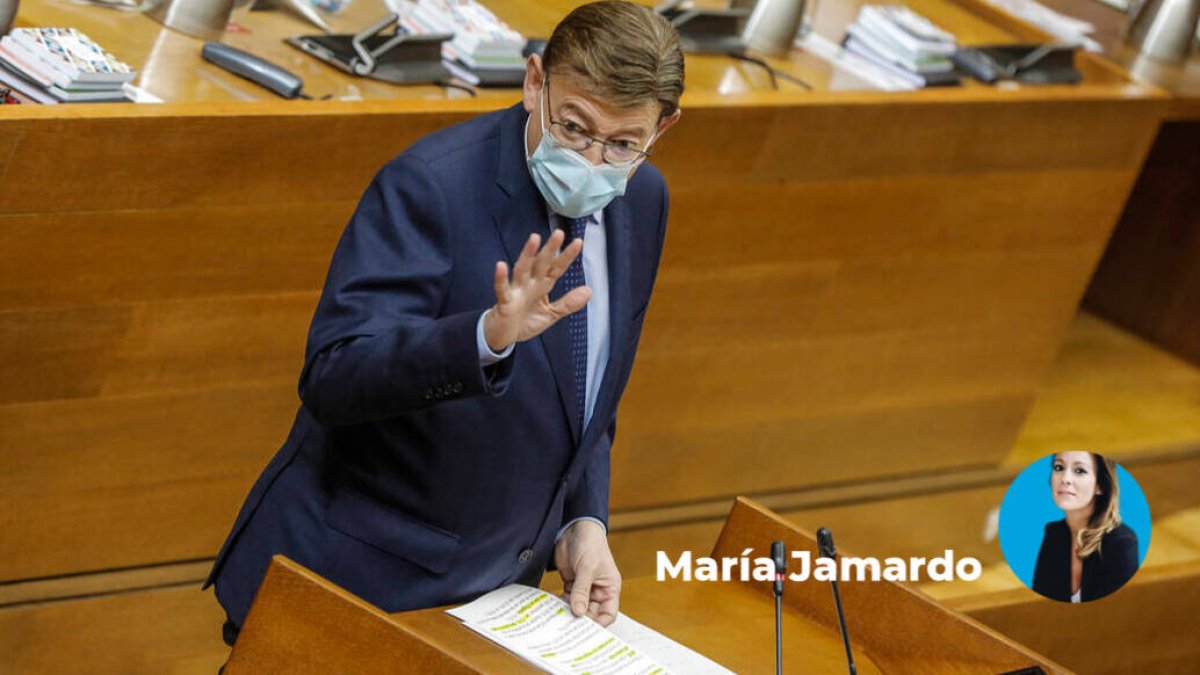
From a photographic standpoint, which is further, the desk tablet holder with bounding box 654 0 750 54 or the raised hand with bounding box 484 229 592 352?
the desk tablet holder with bounding box 654 0 750 54

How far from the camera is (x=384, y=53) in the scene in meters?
2.94

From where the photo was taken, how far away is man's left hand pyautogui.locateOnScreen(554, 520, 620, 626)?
1.71m

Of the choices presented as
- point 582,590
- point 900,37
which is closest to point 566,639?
point 582,590

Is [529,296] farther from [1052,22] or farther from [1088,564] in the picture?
[1052,22]

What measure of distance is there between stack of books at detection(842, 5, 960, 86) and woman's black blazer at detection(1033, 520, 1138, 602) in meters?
1.79

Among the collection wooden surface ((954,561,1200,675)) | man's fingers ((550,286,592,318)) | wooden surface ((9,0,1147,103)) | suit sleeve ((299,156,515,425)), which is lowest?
wooden surface ((954,561,1200,675))

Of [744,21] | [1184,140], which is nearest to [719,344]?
[744,21]

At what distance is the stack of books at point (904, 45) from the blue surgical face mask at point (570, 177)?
75.3 inches

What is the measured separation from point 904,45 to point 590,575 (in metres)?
2.06

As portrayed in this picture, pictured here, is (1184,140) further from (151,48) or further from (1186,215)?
(151,48)

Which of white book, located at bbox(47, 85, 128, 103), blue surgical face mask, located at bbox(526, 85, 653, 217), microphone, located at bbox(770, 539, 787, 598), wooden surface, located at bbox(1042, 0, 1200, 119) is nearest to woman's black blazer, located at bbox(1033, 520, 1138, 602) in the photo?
microphone, located at bbox(770, 539, 787, 598)

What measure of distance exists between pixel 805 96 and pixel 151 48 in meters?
1.19

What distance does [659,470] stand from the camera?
3318 mm

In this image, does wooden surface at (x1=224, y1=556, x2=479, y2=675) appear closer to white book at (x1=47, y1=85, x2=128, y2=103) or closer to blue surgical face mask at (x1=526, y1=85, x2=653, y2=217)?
blue surgical face mask at (x1=526, y1=85, x2=653, y2=217)
